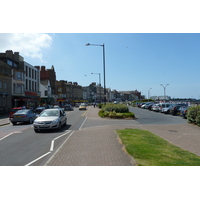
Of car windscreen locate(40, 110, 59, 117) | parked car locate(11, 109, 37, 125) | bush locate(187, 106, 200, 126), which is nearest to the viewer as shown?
car windscreen locate(40, 110, 59, 117)

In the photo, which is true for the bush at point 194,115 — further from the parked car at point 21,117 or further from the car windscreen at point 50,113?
the parked car at point 21,117

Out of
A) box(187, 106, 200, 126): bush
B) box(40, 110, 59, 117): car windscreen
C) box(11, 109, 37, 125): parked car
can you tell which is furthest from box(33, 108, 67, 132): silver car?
box(187, 106, 200, 126): bush

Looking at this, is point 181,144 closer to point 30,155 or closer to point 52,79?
point 30,155

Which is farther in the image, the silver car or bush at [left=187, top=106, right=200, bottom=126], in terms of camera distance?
bush at [left=187, top=106, right=200, bottom=126]

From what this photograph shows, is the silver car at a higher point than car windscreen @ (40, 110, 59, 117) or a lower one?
lower

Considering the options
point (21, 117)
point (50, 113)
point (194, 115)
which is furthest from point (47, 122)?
point (194, 115)

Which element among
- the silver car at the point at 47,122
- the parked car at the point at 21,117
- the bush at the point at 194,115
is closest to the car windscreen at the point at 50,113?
the silver car at the point at 47,122

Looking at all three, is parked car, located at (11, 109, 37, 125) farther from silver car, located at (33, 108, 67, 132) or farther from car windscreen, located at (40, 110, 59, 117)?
silver car, located at (33, 108, 67, 132)

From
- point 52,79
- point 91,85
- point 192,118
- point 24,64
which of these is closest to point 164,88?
point 24,64

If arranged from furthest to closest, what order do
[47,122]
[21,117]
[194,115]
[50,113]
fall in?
1. [21,117]
2. [194,115]
3. [50,113]
4. [47,122]

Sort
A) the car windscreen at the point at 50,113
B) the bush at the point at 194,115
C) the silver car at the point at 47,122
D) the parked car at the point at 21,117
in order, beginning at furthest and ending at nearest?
1. the parked car at the point at 21,117
2. the bush at the point at 194,115
3. the car windscreen at the point at 50,113
4. the silver car at the point at 47,122

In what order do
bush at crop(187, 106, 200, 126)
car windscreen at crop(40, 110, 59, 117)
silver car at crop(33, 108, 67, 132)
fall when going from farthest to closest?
bush at crop(187, 106, 200, 126) < car windscreen at crop(40, 110, 59, 117) < silver car at crop(33, 108, 67, 132)

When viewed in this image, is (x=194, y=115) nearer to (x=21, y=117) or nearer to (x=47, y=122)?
(x=47, y=122)

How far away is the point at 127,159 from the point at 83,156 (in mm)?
1501
